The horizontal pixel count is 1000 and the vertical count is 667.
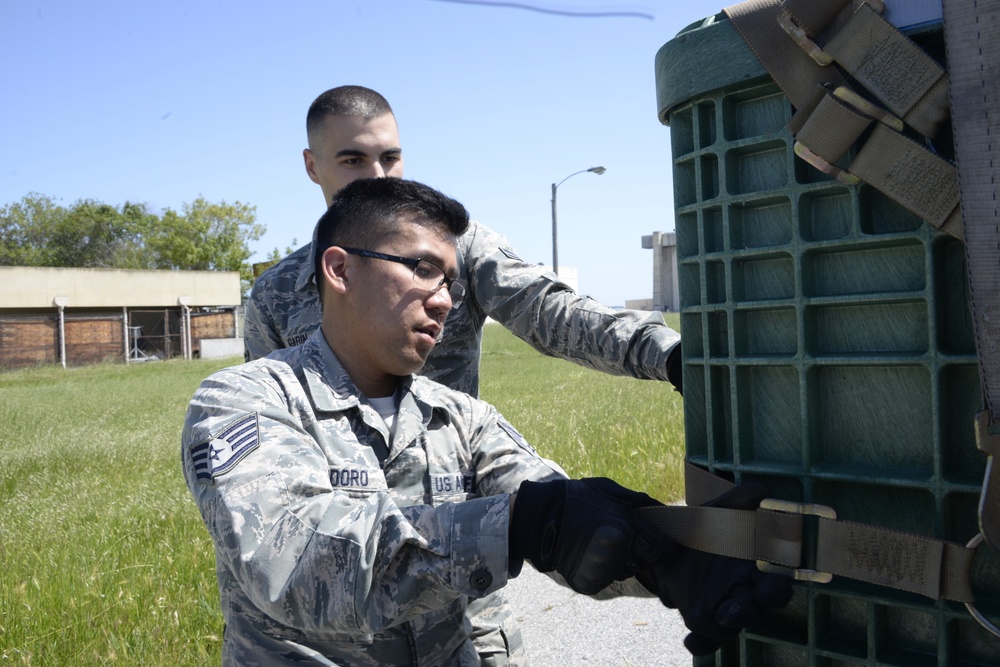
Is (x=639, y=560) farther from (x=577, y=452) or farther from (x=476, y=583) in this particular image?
(x=577, y=452)

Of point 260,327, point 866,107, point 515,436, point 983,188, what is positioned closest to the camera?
point 983,188

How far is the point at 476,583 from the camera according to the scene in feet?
5.24

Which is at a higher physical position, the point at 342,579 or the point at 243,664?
the point at 342,579

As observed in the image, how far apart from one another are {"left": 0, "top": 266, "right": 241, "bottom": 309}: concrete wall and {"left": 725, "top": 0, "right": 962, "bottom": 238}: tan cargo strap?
1648 inches

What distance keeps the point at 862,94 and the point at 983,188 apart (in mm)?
314

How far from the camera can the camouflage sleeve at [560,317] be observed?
2.47m

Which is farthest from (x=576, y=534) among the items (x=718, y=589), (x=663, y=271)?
(x=663, y=271)

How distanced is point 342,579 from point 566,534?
41cm

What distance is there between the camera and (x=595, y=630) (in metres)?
3.68

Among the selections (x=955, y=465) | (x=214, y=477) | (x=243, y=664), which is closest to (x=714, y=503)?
(x=955, y=465)

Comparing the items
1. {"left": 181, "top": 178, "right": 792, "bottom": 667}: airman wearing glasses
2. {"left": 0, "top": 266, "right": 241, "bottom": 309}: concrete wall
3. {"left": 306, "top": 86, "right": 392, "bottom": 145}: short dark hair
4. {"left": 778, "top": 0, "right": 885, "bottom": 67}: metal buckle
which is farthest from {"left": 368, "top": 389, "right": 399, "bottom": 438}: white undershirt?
{"left": 0, "top": 266, "right": 241, "bottom": 309}: concrete wall

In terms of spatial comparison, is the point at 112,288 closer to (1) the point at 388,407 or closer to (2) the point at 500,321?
(2) the point at 500,321

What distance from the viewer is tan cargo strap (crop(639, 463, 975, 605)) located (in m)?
1.48

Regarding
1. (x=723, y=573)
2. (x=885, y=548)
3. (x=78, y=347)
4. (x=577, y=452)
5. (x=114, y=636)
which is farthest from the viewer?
(x=78, y=347)
